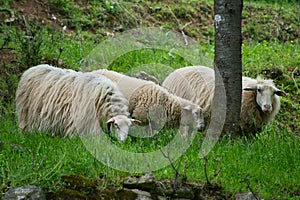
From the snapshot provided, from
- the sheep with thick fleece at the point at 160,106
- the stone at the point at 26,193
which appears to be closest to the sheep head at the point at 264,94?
the sheep with thick fleece at the point at 160,106

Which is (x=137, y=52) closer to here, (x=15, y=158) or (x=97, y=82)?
(x=97, y=82)

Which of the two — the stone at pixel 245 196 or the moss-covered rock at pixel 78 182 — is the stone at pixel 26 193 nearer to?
the moss-covered rock at pixel 78 182

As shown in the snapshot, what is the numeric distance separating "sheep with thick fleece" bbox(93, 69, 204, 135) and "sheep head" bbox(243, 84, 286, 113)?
0.87 metres

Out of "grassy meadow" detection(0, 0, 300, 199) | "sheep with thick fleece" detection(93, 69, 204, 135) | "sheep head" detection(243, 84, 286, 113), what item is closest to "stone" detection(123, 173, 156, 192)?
"grassy meadow" detection(0, 0, 300, 199)

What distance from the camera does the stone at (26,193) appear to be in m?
3.92

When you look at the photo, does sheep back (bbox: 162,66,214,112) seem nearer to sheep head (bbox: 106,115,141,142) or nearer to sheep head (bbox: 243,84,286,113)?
sheep head (bbox: 243,84,286,113)

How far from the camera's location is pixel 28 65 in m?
8.70

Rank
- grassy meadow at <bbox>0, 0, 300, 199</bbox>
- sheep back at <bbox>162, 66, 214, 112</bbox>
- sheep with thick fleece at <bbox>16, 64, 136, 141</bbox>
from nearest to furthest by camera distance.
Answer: grassy meadow at <bbox>0, 0, 300, 199</bbox> → sheep with thick fleece at <bbox>16, 64, 136, 141</bbox> → sheep back at <bbox>162, 66, 214, 112</bbox>

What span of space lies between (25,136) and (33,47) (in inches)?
121

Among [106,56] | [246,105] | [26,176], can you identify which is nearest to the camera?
[26,176]

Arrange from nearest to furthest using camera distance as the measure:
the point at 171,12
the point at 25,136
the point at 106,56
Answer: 1. the point at 25,136
2. the point at 106,56
3. the point at 171,12

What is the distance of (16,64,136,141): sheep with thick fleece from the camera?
6.43m

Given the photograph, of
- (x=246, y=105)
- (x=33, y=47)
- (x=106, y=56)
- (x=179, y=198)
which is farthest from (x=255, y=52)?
(x=179, y=198)

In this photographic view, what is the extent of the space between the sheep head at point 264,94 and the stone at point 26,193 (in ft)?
13.4
